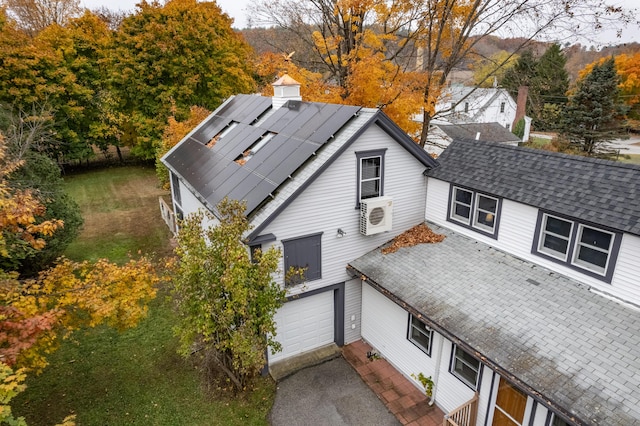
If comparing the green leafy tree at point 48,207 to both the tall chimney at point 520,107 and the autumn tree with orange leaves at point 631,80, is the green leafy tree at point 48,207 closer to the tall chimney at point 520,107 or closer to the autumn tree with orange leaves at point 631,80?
the tall chimney at point 520,107

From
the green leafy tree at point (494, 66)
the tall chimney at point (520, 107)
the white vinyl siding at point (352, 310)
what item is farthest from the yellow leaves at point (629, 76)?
the white vinyl siding at point (352, 310)

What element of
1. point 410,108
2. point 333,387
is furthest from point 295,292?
point 410,108

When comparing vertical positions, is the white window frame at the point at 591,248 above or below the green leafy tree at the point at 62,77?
below

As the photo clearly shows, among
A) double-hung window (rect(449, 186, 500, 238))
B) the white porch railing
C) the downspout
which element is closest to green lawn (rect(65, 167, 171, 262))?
double-hung window (rect(449, 186, 500, 238))

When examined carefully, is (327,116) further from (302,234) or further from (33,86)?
(33,86)

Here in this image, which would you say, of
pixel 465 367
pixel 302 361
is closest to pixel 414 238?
pixel 465 367

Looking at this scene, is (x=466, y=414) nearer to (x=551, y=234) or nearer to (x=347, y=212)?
(x=551, y=234)

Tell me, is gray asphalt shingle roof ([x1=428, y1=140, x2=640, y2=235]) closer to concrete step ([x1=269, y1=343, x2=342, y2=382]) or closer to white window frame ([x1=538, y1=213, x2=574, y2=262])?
white window frame ([x1=538, y1=213, x2=574, y2=262])
